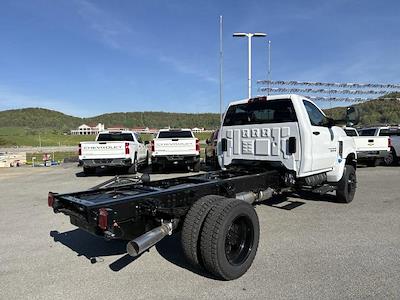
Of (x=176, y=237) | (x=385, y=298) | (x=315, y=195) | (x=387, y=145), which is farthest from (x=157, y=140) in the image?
(x=385, y=298)

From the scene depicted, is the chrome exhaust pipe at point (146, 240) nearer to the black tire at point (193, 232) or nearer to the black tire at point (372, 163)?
the black tire at point (193, 232)

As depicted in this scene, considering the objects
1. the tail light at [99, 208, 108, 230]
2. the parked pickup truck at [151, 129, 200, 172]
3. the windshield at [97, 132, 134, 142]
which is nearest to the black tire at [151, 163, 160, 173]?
the parked pickup truck at [151, 129, 200, 172]

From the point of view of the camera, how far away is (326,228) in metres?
5.97

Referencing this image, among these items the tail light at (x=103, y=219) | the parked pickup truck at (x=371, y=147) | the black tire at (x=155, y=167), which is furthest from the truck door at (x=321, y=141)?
the parked pickup truck at (x=371, y=147)

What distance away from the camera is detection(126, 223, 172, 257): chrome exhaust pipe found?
135 inches

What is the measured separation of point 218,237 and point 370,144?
1476cm

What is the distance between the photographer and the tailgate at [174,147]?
46.8 ft

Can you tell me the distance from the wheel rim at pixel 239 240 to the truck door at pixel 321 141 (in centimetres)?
267

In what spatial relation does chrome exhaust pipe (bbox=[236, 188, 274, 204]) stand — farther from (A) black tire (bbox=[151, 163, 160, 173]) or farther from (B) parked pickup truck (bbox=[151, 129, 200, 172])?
(A) black tire (bbox=[151, 163, 160, 173])

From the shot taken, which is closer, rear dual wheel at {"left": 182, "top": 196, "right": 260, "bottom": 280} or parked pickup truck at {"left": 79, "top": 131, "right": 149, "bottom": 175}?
rear dual wheel at {"left": 182, "top": 196, "right": 260, "bottom": 280}

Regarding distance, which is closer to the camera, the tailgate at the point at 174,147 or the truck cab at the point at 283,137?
the truck cab at the point at 283,137

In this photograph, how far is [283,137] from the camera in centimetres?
641

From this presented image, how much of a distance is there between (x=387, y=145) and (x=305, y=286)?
15.0 m

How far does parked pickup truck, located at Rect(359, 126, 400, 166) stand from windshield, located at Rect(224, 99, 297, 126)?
12138mm
